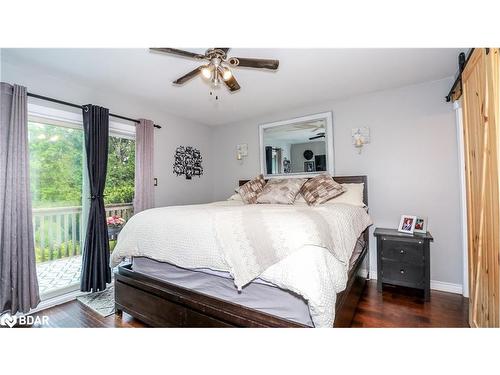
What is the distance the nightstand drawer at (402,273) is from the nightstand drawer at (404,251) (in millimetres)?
52

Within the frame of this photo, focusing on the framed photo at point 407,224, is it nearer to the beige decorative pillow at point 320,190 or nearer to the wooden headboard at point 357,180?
the wooden headboard at point 357,180

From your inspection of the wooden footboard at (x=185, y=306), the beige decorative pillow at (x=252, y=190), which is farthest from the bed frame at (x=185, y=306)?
the beige decorative pillow at (x=252, y=190)

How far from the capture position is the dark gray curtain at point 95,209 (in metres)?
Answer: 2.53

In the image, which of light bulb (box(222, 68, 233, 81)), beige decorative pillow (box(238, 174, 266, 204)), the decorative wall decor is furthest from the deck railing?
light bulb (box(222, 68, 233, 81))

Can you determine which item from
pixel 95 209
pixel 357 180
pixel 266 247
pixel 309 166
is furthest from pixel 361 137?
pixel 95 209

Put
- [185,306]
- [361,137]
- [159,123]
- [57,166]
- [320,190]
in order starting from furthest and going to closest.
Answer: [159,123] → [361,137] → [320,190] → [57,166] → [185,306]

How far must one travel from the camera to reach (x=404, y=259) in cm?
243

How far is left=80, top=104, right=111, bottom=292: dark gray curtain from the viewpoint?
2.53 metres

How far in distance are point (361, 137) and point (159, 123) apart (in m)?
3.08

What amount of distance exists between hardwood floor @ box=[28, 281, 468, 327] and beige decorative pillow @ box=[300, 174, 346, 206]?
3.92ft

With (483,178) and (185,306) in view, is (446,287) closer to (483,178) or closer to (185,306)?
(483,178)
